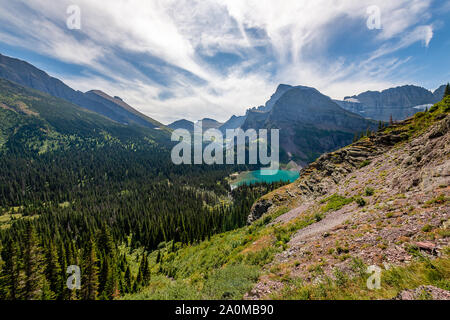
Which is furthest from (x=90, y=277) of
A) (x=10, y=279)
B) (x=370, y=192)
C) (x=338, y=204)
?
(x=370, y=192)

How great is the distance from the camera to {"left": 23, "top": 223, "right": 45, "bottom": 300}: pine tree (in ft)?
92.6

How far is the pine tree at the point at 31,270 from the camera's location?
2823cm

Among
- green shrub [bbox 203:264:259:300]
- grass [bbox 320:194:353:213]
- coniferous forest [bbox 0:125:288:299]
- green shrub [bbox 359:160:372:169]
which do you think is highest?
green shrub [bbox 359:160:372:169]

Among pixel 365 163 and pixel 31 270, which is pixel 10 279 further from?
pixel 365 163

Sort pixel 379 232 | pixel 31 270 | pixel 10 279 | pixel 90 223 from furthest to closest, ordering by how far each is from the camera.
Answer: pixel 90 223, pixel 31 270, pixel 10 279, pixel 379 232

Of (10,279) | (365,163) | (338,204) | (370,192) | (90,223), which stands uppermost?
(365,163)

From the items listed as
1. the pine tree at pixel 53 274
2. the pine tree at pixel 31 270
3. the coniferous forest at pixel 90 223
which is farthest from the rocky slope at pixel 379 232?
the pine tree at pixel 53 274

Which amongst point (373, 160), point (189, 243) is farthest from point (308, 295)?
point (189, 243)

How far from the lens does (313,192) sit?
3303cm

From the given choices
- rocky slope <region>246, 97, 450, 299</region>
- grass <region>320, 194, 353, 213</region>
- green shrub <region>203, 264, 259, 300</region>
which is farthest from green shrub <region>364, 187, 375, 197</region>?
green shrub <region>203, 264, 259, 300</region>

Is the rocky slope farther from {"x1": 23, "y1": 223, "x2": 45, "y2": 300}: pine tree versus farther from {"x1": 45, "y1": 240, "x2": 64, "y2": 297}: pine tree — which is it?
{"x1": 45, "y1": 240, "x2": 64, "y2": 297}: pine tree

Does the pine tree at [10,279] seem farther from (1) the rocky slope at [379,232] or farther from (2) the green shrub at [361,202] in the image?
(2) the green shrub at [361,202]

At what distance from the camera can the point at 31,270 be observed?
2877 cm
